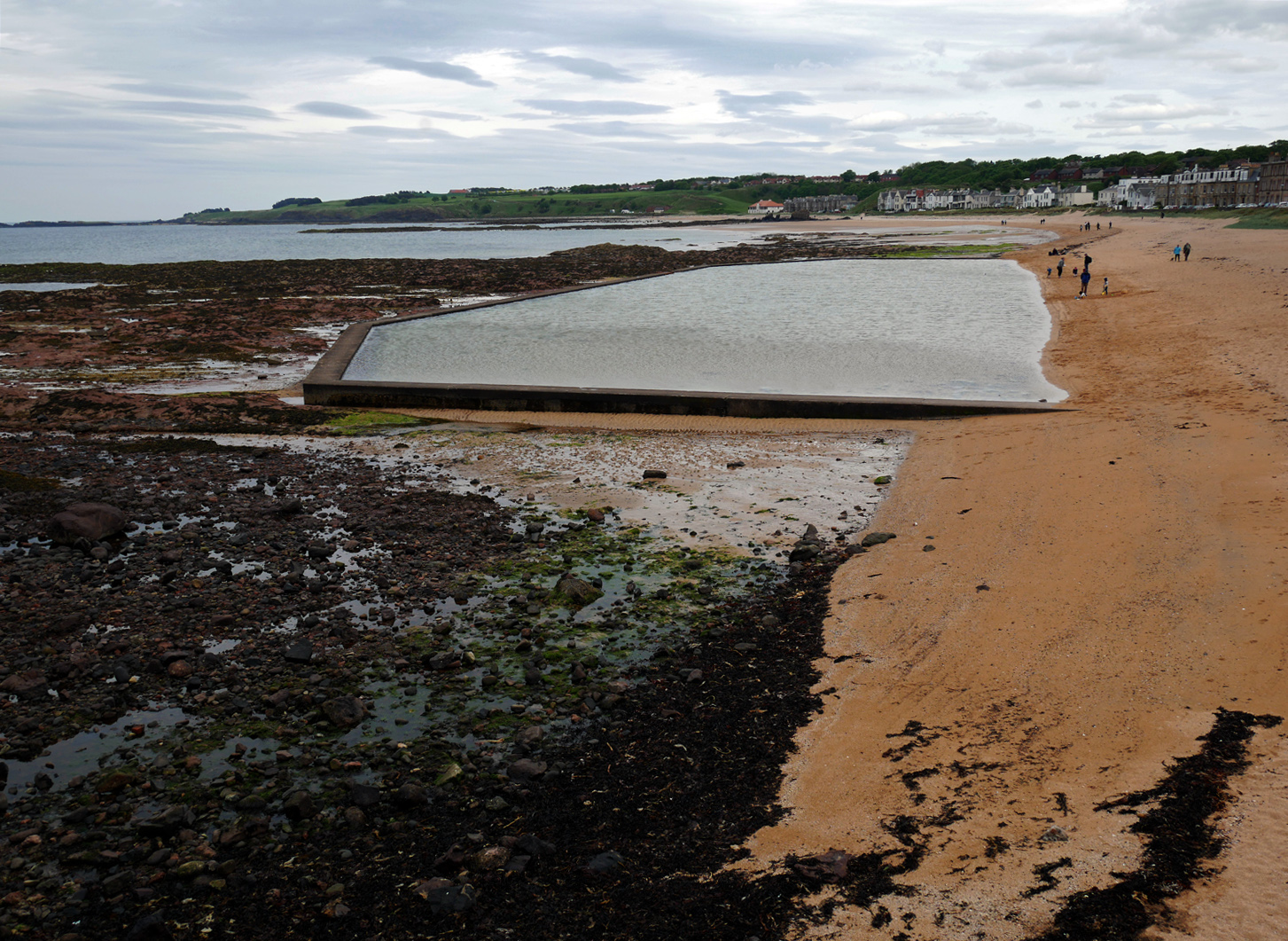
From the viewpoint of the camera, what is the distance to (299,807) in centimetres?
581

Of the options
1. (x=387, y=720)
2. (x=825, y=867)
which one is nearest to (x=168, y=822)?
(x=387, y=720)

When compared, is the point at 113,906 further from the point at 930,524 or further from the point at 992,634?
the point at 930,524

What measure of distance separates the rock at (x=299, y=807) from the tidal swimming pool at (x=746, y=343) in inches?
604

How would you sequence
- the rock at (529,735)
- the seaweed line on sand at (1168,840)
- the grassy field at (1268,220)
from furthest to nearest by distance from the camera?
the grassy field at (1268,220) → the rock at (529,735) → the seaweed line on sand at (1168,840)

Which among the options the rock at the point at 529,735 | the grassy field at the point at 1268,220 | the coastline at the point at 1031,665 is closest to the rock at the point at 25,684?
the coastline at the point at 1031,665

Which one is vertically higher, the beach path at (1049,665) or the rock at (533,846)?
the beach path at (1049,665)

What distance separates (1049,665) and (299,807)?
20.0 ft

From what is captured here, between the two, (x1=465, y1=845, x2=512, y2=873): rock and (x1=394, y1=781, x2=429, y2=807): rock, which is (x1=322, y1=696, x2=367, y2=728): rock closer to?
(x1=394, y1=781, x2=429, y2=807): rock

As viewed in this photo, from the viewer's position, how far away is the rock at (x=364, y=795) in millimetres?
5922

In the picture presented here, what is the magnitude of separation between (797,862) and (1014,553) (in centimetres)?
595

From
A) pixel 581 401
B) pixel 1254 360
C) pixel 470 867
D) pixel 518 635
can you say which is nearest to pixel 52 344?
pixel 581 401

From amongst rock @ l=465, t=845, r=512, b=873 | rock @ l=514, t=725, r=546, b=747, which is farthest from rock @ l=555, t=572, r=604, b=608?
rock @ l=465, t=845, r=512, b=873

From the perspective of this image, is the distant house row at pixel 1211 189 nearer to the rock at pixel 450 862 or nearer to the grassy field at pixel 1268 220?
the grassy field at pixel 1268 220

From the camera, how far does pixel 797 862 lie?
521cm
